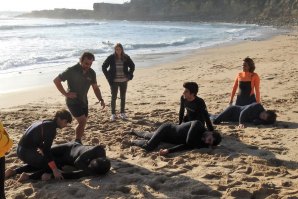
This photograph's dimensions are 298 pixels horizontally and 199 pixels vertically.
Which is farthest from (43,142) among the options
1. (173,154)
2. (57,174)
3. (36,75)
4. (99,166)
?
(36,75)

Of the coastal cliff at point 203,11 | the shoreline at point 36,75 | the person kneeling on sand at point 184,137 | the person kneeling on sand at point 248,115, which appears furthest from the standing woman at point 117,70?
the coastal cliff at point 203,11

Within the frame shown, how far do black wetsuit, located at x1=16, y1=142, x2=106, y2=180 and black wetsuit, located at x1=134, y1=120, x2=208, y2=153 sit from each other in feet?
3.54

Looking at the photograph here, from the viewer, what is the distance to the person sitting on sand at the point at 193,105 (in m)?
6.36

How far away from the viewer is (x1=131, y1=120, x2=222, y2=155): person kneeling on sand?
6.10 m

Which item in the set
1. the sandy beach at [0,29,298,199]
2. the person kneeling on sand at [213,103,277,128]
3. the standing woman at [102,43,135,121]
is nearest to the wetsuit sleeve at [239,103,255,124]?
the person kneeling on sand at [213,103,277,128]

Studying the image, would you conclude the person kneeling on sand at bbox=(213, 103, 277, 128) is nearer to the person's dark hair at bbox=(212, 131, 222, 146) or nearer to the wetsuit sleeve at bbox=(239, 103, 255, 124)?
the wetsuit sleeve at bbox=(239, 103, 255, 124)

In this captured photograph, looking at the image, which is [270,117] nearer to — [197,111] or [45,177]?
[197,111]

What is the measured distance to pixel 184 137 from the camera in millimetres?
6273

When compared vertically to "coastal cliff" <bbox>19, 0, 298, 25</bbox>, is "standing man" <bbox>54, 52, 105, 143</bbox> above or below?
below

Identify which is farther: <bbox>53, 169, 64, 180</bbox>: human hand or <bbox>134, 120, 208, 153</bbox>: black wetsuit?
<bbox>134, 120, 208, 153</bbox>: black wetsuit

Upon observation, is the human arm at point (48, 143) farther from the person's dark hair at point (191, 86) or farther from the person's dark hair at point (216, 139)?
the person's dark hair at point (216, 139)

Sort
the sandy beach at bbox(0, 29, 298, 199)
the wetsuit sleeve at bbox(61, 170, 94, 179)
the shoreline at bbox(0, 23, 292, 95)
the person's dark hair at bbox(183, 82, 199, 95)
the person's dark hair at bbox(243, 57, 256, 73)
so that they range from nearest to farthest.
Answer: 1. the sandy beach at bbox(0, 29, 298, 199)
2. the wetsuit sleeve at bbox(61, 170, 94, 179)
3. the person's dark hair at bbox(183, 82, 199, 95)
4. the person's dark hair at bbox(243, 57, 256, 73)
5. the shoreline at bbox(0, 23, 292, 95)

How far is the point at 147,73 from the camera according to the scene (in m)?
14.9

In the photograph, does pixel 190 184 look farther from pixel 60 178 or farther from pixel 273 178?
pixel 60 178
